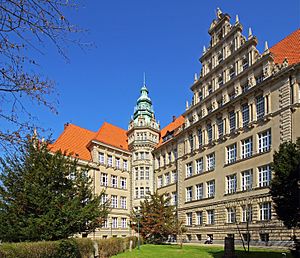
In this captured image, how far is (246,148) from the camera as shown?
30.6 meters

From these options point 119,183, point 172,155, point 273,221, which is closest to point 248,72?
point 273,221

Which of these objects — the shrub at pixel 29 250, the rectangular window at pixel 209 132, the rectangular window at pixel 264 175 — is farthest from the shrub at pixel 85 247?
the rectangular window at pixel 209 132

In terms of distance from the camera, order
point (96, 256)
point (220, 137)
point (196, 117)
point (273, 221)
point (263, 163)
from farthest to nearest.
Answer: point (196, 117)
point (220, 137)
point (263, 163)
point (273, 221)
point (96, 256)

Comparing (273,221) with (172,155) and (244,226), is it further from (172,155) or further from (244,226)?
(172,155)

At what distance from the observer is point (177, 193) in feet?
135

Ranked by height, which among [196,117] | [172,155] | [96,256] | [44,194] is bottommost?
[96,256]

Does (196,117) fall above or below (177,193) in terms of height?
above

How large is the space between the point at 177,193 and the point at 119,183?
868cm

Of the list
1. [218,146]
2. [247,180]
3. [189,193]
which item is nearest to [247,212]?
[247,180]

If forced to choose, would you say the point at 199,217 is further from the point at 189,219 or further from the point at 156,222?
the point at 156,222

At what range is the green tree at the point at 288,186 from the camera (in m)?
16.8

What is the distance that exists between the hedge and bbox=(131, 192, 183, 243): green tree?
12.7 m

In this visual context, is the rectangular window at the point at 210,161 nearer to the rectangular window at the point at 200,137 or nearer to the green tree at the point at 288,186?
the rectangular window at the point at 200,137

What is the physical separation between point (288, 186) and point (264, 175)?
1153 cm
